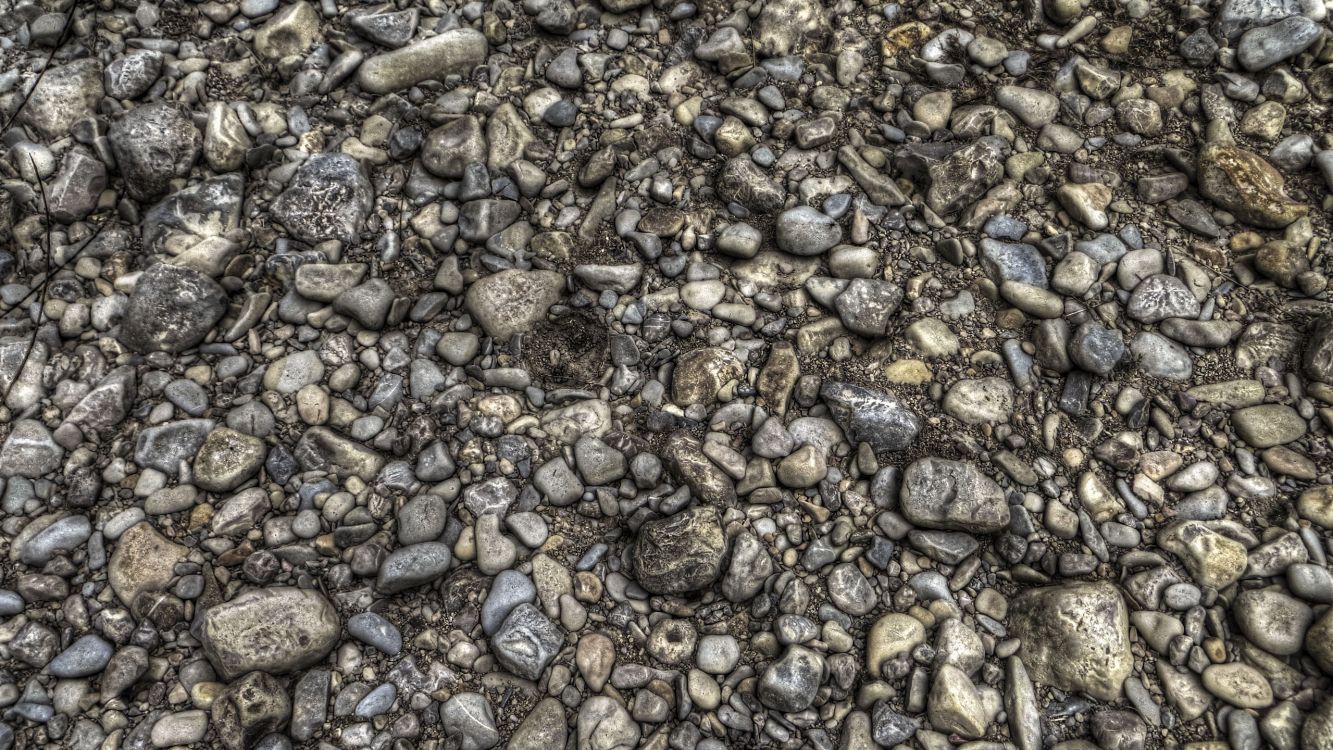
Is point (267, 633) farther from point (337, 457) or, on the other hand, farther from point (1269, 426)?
point (1269, 426)

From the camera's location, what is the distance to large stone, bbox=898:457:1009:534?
2713 millimetres

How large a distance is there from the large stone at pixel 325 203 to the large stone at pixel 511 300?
67cm

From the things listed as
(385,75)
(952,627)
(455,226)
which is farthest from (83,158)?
(952,627)

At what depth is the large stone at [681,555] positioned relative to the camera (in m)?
2.69

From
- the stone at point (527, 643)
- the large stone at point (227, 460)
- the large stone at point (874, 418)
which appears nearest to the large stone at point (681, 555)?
the stone at point (527, 643)

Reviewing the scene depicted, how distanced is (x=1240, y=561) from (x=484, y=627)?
255cm

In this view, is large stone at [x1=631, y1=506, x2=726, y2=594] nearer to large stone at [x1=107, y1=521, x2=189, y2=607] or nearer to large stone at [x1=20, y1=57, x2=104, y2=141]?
A: large stone at [x1=107, y1=521, x2=189, y2=607]

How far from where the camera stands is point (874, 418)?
292 cm

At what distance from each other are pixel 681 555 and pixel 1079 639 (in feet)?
4.29

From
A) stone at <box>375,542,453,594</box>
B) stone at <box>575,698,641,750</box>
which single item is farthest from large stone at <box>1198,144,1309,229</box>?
stone at <box>375,542,453,594</box>

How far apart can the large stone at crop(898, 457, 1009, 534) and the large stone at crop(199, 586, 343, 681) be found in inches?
79.9

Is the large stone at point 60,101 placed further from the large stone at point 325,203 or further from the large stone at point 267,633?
the large stone at point 267,633

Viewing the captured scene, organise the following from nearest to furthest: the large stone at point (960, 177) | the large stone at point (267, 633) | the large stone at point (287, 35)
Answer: the large stone at point (267, 633) → the large stone at point (960, 177) → the large stone at point (287, 35)

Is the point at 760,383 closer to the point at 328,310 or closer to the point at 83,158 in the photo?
the point at 328,310
